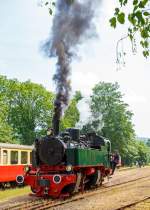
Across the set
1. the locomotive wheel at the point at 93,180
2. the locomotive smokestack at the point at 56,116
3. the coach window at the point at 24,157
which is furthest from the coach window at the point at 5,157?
the locomotive wheel at the point at 93,180

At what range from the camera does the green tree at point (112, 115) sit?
61.2 m

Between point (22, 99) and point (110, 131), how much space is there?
13262mm

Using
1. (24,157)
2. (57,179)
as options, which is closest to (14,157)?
(24,157)

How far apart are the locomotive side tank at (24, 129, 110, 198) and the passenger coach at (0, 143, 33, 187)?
4307mm

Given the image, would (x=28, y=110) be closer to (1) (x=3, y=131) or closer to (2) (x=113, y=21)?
(1) (x=3, y=131)

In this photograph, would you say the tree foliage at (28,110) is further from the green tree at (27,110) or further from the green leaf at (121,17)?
the green leaf at (121,17)

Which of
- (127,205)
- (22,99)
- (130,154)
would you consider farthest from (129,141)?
(127,205)

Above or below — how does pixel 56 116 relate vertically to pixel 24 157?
above

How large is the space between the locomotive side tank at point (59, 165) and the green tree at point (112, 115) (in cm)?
4264

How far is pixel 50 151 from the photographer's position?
56.3 feet

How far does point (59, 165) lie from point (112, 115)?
46002 mm

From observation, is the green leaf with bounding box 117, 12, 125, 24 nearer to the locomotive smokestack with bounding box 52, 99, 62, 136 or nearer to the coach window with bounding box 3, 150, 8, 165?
the locomotive smokestack with bounding box 52, 99, 62, 136

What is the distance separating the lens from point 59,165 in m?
17.2

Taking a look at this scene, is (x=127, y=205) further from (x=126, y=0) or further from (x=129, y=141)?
(x=129, y=141)
